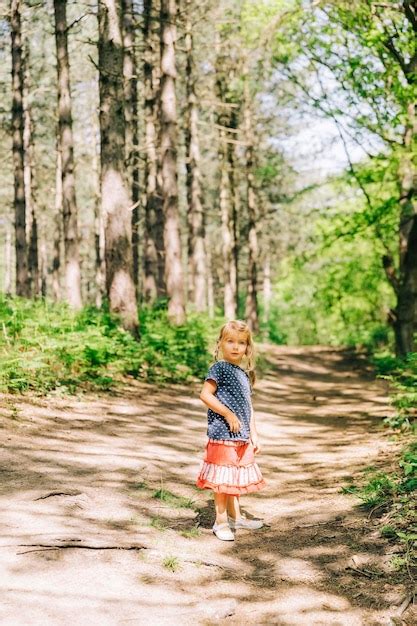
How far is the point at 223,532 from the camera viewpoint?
4.74m

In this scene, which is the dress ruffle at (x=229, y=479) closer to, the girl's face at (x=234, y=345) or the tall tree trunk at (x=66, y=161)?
the girl's face at (x=234, y=345)

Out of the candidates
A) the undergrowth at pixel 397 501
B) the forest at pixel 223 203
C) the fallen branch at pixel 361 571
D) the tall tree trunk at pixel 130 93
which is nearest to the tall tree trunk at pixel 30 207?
the forest at pixel 223 203

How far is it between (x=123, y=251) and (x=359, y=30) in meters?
7.02

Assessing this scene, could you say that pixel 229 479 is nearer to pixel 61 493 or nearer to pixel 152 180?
pixel 61 493

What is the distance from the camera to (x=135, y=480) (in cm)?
575

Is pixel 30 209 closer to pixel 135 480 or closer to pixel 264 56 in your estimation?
pixel 264 56

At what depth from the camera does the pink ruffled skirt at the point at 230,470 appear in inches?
190

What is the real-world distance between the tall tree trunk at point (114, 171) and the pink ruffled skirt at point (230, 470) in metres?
7.15

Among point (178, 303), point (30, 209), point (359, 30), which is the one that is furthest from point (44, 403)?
point (30, 209)

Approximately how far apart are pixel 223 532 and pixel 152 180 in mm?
18054

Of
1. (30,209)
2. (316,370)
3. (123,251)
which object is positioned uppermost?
(30,209)

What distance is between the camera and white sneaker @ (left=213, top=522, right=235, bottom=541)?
4.71m

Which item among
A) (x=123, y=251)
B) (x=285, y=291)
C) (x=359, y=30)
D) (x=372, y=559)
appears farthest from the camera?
(x=285, y=291)

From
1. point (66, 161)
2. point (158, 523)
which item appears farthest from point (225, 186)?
point (158, 523)
